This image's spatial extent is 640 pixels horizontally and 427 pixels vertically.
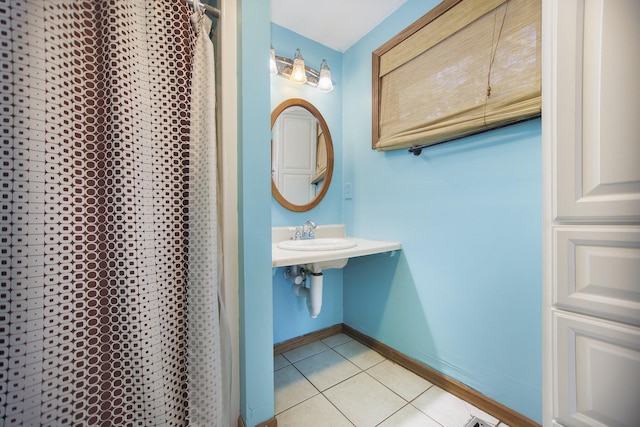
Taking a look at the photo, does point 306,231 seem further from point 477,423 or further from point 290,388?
point 477,423

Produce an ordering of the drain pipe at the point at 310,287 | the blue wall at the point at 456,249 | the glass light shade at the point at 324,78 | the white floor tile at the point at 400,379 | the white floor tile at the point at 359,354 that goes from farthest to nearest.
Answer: the glass light shade at the point at 324,78 < the white floor tile at the point at 359,354 < the drain pipe at the point at 310,287 < the white floor tile at the point at 400,379 < the blue wall at the point at 456,249

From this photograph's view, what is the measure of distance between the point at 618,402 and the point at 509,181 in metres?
0.84

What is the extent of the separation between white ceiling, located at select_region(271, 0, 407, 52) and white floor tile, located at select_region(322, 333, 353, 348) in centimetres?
230

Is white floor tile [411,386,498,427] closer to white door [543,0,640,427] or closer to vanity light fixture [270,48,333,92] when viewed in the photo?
white door [543,0,640,427]

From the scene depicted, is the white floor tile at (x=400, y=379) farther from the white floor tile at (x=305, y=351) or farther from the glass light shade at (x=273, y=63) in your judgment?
the glass light shade at (x=273, y=63)

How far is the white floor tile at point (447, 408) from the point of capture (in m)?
1.13

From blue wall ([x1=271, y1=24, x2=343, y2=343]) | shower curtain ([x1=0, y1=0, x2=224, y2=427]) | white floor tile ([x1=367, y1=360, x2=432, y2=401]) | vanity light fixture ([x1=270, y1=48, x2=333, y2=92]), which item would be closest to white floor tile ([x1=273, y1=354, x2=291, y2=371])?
blue wall ([x1=271, y1=24, x2=343, y2=343])

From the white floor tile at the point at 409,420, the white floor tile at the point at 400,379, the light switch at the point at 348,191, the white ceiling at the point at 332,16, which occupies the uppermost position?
the white ceiling at the point at 332,16

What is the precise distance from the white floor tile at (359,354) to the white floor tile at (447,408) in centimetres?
36

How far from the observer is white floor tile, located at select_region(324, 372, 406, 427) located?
1.16 metres

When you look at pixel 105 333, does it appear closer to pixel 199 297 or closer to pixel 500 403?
pixel 199 297

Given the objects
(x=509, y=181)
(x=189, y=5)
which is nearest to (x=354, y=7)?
(x=189, y=5)

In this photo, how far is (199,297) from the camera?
0.84 metres

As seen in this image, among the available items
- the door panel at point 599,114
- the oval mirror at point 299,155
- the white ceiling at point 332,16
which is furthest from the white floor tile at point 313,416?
the white ceiling at point 332,16
